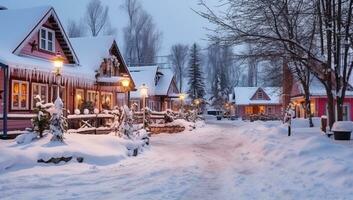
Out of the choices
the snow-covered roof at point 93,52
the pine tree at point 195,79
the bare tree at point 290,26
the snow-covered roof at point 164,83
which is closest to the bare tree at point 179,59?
the pine tree at point 195,79

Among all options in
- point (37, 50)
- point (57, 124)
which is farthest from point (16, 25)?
point (57, 124)

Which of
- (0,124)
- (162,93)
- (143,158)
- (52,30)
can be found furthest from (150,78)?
(143,158)

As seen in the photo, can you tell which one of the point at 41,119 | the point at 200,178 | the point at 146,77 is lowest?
the point at 200,178

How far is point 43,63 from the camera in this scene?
22484 mm

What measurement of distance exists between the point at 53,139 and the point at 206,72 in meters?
96.7

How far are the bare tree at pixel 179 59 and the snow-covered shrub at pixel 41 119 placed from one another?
248 feet

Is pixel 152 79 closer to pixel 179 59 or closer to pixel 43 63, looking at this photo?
pixel 43 63

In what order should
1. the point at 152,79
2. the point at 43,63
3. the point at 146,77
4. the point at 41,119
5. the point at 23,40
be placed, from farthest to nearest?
Result: the point at 146,77 → the point at 152,79 → the point at 43,63 → the point at 23,40 → the point at 41,119

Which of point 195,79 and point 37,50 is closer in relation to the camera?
point 37,50

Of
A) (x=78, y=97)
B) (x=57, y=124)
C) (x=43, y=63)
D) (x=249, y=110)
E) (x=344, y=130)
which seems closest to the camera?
(x=57, y=124)

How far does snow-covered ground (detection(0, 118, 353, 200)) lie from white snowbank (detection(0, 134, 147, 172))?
0.91ft

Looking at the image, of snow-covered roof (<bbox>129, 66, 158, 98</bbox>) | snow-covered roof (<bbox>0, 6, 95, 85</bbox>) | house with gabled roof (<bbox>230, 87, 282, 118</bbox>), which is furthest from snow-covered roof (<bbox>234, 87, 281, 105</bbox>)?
snow-covered roof (<bbox>0, 6, 95, 85</bbox>)

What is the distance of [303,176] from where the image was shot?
34.2 feet

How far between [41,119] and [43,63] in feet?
29.8
